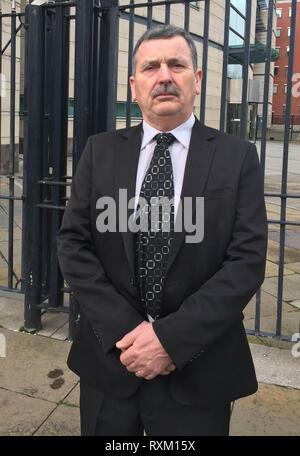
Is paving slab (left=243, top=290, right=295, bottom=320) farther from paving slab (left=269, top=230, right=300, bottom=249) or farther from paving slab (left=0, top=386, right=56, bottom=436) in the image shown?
paving slab (left=269, top=230, right=300, bottom=249)

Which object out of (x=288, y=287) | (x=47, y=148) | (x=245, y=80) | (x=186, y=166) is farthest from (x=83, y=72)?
(x=288, y=287)

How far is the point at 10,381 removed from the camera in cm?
303

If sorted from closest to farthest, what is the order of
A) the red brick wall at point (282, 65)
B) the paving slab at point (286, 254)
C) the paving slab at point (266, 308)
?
the paving slab at point (266, 308), the paving slab at point (286, 254), the red brick wall at point (282, 65)

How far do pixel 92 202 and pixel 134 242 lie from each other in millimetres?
222

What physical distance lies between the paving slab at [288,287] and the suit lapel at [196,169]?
11.0 ft

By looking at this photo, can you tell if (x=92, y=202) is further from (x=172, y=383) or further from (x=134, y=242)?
(x=172, y=383)

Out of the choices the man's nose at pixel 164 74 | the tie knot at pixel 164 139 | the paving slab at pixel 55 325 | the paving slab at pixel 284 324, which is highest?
the man's nose at pixel 164 74

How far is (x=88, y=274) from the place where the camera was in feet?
5.31

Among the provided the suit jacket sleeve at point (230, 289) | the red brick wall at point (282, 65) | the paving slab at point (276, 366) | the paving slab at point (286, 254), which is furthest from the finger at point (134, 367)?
the red brick wall at point (282, 65)

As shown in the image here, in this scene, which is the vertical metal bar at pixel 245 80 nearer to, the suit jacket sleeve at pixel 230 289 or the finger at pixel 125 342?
the suit jacket sleeve at pixel 230 289

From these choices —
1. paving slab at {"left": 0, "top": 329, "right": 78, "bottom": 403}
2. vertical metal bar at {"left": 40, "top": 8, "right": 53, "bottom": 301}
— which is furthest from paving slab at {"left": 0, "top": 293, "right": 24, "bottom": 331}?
vertical metal bar at {"left": 40, "top": 8, "right": 53, "bottom": 301}

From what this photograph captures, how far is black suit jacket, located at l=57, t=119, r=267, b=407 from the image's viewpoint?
1505 mm

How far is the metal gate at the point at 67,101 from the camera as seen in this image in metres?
3.22
